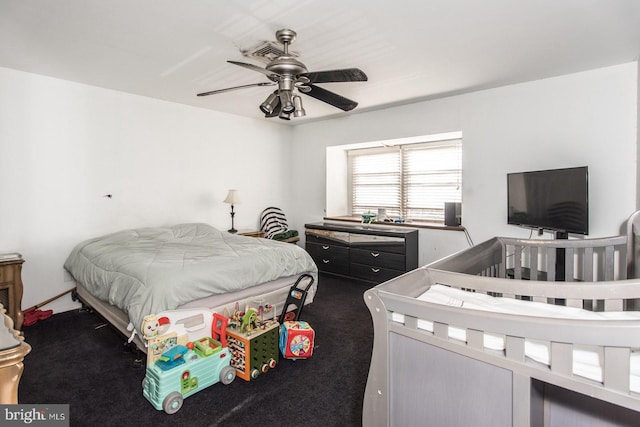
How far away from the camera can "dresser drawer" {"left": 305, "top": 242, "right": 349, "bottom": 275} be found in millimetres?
4738

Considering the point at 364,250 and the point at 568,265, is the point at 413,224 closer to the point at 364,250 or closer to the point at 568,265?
the point at 364,250

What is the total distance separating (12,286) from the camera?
296 centimetres

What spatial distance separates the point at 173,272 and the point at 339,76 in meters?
1.80

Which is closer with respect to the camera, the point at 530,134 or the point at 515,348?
the point at 515,348

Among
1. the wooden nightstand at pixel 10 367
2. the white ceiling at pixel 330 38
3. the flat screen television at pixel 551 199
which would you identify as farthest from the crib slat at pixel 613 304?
the wooden nightstand at pixel 10 367

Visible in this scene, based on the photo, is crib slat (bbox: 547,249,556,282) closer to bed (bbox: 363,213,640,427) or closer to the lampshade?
bed (bbox: 363,213,640,427)

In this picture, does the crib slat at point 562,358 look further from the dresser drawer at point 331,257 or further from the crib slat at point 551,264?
the dresser drawer at point 331,257

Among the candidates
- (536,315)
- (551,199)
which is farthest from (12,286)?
(551,199)

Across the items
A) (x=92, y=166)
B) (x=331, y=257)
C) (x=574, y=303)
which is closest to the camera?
Answer: (x=574, y=303)

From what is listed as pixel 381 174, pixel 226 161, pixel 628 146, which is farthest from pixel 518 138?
pixel 226 161

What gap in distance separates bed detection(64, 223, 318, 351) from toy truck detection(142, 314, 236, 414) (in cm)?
26

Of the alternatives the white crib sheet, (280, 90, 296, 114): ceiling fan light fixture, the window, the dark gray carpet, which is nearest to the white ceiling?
(280, 90, 296, 114): ceiling fan light fixture

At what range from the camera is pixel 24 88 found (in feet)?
10.8

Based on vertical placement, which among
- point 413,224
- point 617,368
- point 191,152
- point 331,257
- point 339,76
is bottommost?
point 331,257
